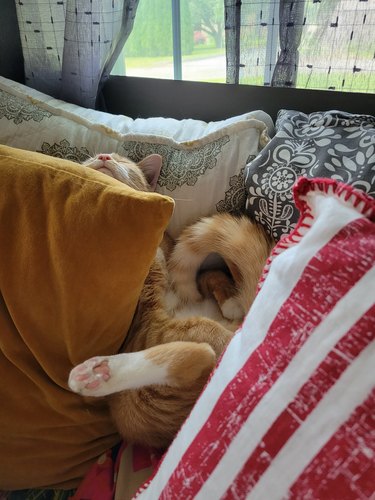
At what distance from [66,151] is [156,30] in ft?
2.16

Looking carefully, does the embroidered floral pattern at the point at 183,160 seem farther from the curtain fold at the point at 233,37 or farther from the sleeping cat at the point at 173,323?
the curtain fold at the point at 233,37

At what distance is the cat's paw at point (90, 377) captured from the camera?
0.73 m

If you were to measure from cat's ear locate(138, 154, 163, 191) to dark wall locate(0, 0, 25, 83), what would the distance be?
2.76ft

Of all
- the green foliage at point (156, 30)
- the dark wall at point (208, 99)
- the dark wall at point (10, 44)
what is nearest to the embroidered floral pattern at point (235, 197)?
the dark wall at point (208, 99)

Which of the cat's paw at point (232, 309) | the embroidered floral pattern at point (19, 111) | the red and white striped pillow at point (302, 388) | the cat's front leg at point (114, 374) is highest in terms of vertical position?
the embroidered floral pattern at point (19, 111)

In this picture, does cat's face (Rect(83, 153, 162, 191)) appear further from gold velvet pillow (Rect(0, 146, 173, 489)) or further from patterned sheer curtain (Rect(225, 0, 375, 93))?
patterned sheer curtain (Rect(225, 0, 375, 93))

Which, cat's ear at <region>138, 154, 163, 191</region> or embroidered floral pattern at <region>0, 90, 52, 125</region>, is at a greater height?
embroidered floral pattern at <region>0, 90, 52, 125</region>

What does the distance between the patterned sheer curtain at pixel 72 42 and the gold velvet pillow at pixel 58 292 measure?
2.16 feet

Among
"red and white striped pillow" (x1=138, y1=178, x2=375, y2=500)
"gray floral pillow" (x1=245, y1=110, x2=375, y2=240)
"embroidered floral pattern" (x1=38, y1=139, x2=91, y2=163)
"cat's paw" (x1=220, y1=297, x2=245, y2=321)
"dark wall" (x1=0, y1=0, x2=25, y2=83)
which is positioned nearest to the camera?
"red and white striped pillow" (x1=138, y1=178, x2=375, y2=500)

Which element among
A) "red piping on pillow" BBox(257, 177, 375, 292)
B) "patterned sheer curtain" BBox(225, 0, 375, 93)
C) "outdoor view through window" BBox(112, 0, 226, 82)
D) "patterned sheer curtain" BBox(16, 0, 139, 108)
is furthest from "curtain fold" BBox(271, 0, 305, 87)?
"red piping on pillow" BBox(257, 177, 375, 292)

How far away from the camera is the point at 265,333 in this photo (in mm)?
503

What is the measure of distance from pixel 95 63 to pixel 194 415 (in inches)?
48.8

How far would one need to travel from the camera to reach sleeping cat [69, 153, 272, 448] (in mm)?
767

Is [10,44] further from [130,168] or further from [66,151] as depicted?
[130,168]
